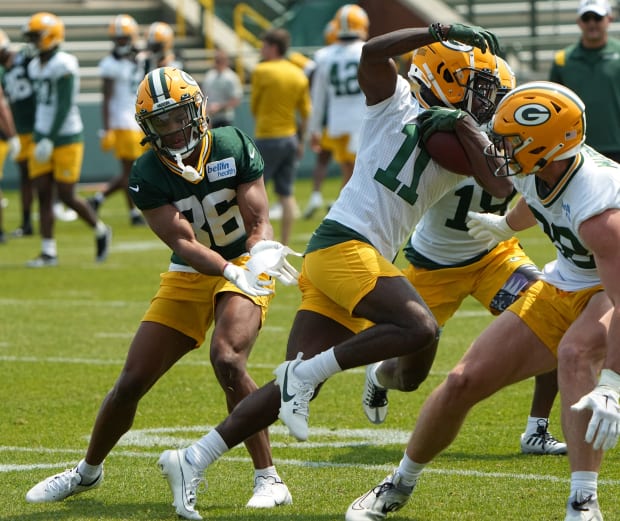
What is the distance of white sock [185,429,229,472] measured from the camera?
488 centimetres

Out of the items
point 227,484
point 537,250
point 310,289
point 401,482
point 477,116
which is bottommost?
point 537,250

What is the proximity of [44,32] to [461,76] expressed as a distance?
784 cm

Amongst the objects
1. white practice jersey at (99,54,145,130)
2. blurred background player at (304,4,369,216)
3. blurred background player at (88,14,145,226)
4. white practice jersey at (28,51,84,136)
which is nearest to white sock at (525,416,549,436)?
white practice jersey at (28,51,84,136)

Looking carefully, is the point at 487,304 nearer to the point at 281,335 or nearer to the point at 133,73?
the point at 281,335

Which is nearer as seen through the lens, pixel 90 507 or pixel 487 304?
pixel 90 507

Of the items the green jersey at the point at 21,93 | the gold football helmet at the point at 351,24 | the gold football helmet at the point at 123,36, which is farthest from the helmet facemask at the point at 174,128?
the gold football helmet at the point at 123,36

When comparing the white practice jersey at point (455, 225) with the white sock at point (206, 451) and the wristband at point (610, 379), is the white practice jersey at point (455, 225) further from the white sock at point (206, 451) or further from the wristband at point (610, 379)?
the wristband at point (610, 379)

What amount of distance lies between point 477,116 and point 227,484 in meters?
1.85

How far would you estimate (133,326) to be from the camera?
30.3ft

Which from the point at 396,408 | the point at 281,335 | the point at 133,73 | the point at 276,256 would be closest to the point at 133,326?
the point at 281,335

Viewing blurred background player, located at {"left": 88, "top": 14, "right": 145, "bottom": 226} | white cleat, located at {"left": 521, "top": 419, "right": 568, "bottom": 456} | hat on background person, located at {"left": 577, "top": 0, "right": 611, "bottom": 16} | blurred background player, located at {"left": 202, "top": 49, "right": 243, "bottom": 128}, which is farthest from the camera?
blurred background player, located at {"left": 202, "top": 49, "right": 243, "bottom": 128}

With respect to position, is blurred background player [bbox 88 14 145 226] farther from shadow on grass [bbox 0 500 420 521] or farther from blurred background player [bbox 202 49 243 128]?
shadow on grass [bbox 0 500 420 521]

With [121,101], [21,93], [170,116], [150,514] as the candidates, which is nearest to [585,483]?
[150,514]

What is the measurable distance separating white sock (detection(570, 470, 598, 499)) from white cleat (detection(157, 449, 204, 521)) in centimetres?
138
